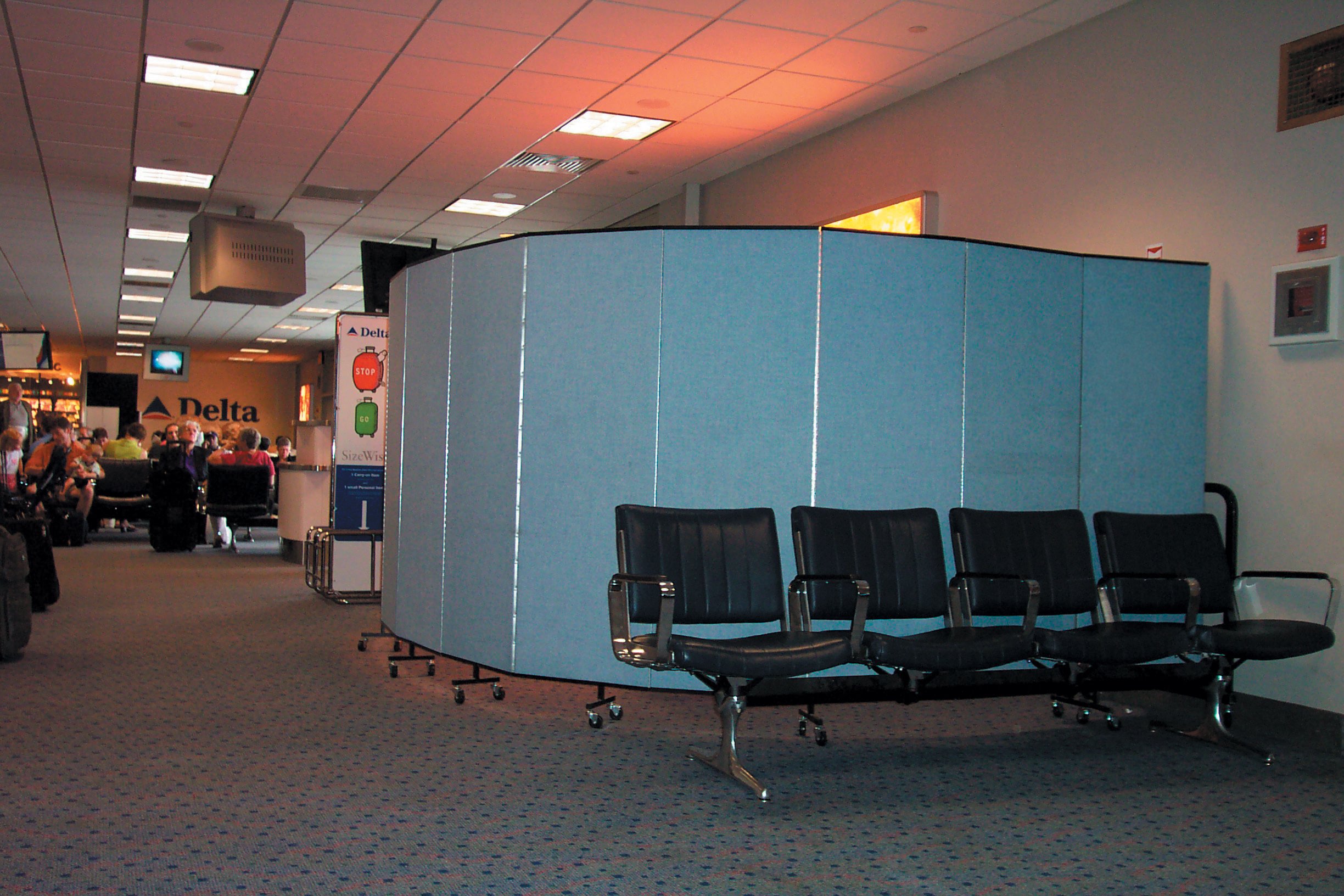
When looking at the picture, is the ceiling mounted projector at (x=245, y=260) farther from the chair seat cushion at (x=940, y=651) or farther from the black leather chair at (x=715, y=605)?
the chair seat cushion at (x=940, y=651)

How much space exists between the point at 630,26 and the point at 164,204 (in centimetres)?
651

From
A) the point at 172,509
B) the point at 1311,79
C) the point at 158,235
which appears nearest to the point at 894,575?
the point at 1311,79

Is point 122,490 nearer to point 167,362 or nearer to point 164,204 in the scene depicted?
point 164,204

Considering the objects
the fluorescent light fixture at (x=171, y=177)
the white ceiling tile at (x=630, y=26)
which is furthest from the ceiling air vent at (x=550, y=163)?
the fluorescent light fixture at (x=171, y=177)

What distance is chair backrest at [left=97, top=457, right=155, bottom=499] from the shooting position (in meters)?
14.0

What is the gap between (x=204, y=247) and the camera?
10695 millimetres

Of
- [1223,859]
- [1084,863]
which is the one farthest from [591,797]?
[1223,859]

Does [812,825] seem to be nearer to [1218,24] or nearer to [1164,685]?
[1164,685]

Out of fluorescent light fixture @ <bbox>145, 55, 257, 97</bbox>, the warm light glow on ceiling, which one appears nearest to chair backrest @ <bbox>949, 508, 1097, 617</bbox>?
the warm light glow on ceiling

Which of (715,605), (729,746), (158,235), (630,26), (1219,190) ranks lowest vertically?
(729,746)

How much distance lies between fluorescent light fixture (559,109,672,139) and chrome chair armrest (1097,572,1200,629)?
4.87m

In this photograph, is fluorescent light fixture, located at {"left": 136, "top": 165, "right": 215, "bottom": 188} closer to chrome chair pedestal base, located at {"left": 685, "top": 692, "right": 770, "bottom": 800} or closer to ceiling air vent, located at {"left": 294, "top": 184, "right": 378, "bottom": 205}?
ceiling air vent, located at {"left": 294, "top": 184, "right": 378, "bottom": 205}

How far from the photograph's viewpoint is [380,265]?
26.1ft

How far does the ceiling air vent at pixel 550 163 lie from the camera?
30.3 ft
